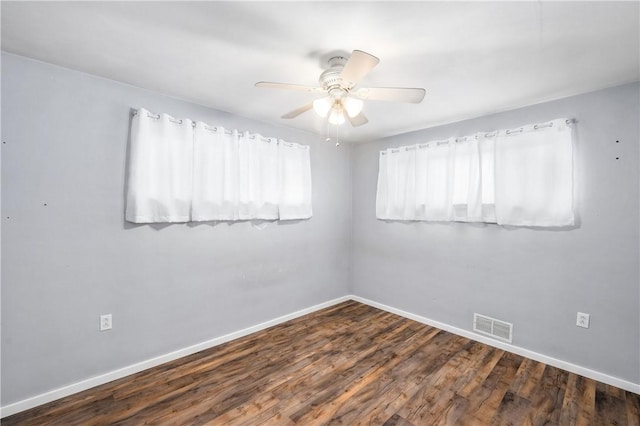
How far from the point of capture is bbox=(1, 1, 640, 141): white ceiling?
1.39 m

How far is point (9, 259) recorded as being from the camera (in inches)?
71.4

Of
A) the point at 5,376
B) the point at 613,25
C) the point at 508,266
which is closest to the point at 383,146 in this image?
the point at 508,266

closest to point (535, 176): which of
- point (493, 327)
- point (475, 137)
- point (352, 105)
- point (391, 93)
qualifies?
point (475, 137)

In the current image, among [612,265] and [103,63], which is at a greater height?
[103,63]

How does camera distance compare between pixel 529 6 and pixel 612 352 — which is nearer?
pixel 529 6

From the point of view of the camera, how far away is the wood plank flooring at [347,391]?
1.84 meters

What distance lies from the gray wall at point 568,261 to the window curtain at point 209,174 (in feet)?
5.12

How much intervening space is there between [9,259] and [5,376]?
2.41 feet

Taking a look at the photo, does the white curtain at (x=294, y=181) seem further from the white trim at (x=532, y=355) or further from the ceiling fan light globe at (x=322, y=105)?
the white trim at (x=532, y=355)

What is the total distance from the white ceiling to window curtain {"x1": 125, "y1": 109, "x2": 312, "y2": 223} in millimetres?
396

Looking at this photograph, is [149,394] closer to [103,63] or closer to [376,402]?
[376,402]

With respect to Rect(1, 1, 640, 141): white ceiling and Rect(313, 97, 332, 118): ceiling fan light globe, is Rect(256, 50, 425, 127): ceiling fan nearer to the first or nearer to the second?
Rect(313, 97, 332, 118): ceiling fan light globe

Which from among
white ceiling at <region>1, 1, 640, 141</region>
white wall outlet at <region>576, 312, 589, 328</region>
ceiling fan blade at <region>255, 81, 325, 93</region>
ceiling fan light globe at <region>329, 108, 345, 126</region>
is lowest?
white wall outlet at <region>576, 312, 589, 328</region>

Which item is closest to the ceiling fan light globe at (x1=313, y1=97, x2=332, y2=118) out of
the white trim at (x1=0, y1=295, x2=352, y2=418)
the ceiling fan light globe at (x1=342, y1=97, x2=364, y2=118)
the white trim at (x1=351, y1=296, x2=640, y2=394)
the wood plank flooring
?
the ceiling fan light globe at (x1=342, y1=97, x2=364, y2=118)
